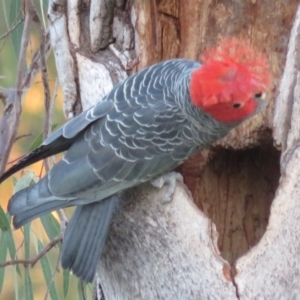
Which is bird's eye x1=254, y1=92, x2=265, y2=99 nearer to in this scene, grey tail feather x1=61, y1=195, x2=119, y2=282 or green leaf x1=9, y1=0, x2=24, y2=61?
grey tail feather x1=61, y1=195, x2=119, y2=282

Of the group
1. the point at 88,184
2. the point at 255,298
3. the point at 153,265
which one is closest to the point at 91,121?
the point at 88,184

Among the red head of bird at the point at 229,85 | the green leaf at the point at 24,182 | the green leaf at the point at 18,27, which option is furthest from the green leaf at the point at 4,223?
the red head of bird at the point at 229,85

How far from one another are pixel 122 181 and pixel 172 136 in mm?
117

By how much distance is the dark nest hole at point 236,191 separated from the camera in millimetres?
1389

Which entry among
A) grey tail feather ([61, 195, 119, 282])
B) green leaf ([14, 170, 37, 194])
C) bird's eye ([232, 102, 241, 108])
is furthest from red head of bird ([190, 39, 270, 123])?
green leaf ([14, 170, 37, 194])

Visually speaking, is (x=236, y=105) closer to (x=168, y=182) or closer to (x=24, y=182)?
(x=168, y=182)

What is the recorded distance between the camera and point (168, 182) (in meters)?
1.19

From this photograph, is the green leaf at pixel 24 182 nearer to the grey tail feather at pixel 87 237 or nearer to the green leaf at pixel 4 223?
the green leaf at pixel 4 223

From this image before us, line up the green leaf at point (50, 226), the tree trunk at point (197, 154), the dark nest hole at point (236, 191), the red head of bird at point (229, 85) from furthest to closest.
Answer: the green leaf at point (50, 226) < the dark nest hole at point (236, 191) < the tree trunk at point (197, 154) < the red head of bird at point (229, 85)

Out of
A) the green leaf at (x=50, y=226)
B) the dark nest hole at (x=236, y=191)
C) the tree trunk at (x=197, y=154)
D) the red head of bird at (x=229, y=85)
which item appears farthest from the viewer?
the green leaf at (x=50, y=226)

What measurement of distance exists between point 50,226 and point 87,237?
0.40 meters

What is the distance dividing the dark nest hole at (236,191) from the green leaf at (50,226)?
0.35 m

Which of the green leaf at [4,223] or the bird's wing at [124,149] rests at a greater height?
the bird's wing at [124,149]

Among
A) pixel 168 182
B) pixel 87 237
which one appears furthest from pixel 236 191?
pixel 87 237
